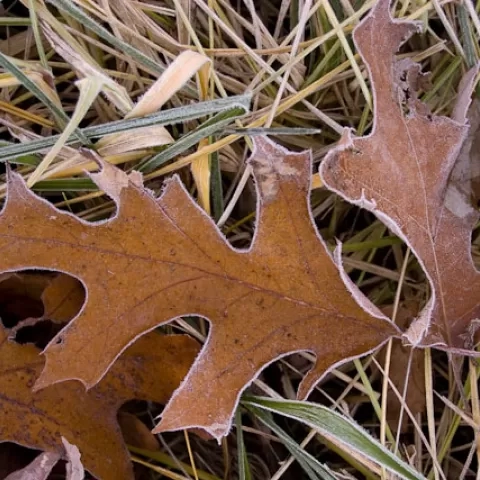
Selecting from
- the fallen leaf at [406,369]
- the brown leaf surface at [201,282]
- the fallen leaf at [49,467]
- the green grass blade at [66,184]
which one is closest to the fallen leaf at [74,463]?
the fallen leaf at [49,467]

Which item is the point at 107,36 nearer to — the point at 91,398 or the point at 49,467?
the point at 91,398

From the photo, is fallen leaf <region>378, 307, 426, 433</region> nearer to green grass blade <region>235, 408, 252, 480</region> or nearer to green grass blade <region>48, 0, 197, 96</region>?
green grass blade <region>235, 408, 252, 480</region>

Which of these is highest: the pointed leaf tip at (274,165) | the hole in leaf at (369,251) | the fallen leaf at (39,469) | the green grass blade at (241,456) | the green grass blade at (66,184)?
the pointed leaf tip at (274,165)

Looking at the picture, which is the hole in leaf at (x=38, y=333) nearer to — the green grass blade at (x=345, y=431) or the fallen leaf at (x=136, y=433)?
the fallen leaf at (x=136, y=433)

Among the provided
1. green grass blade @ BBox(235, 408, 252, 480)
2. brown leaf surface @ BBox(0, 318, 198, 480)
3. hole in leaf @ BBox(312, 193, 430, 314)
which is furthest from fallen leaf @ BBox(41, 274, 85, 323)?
hole in leaf @ BBox(312, 193, 430, 314)

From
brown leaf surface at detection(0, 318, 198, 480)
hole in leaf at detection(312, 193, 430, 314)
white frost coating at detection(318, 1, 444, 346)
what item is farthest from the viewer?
hole in leaf at detection(312, 193, 430, 314)

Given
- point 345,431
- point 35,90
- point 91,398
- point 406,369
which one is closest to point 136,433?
point 91,398
